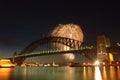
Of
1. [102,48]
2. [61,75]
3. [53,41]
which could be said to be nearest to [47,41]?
[53,41]

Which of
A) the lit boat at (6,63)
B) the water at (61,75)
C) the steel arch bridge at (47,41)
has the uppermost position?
the steel arch bridge at (47,41)

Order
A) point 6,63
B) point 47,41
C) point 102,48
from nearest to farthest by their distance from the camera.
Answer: point 102,48
point 47,41
point 6,63

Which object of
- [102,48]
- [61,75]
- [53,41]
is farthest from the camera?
[53,41]

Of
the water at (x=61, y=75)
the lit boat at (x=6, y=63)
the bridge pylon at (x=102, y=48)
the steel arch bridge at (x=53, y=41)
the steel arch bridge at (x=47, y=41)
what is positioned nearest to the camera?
the water at (x=61, y=75)

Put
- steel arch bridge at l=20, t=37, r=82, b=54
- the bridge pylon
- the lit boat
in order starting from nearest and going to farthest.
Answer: the bridge pylon
steel arch bridge at l=20, t=37, r=82, b=54
the lit boat

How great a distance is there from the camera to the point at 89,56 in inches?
3610

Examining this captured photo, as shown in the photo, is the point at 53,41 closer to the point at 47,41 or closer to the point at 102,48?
the point at 47,41

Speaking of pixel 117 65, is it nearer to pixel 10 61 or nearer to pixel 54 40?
pixel 54 40

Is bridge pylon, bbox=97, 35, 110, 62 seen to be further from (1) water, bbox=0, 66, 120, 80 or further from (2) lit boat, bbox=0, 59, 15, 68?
(2) lit boat, bbox=0, 59, 15, 68

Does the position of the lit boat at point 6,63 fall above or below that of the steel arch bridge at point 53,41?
below

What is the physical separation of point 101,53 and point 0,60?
53771 millimetres

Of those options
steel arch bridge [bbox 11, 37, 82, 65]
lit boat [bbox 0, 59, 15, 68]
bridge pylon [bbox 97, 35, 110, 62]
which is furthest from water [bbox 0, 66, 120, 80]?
lit boat [bbox 0, 59, 15, 68]

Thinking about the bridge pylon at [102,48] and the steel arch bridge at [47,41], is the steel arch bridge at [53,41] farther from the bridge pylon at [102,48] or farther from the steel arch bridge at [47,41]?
the bridge pylon at [102,48]

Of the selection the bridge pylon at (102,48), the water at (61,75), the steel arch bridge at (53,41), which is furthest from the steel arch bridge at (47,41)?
the water at (61,75)
